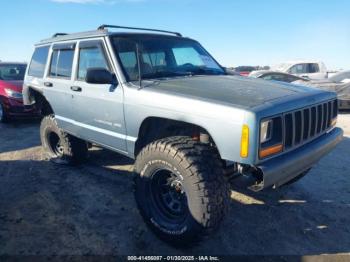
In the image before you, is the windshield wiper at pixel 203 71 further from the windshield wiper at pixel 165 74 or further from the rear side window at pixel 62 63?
the rear side window at pixel 62 63

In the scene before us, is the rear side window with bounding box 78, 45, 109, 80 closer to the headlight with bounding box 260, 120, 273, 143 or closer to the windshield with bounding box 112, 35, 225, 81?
the windshield with bounding box 112, 35, 225, 81

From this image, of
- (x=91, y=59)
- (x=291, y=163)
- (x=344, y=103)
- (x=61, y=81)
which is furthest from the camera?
(x=344, y=103)

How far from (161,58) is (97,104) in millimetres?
959

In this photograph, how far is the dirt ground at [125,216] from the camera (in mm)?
3100

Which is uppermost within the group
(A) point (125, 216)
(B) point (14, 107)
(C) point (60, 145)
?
(B) point (14, 107)

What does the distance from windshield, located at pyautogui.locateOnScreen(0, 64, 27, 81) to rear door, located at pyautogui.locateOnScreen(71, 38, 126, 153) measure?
5.96 meters

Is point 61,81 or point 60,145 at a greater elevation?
point 61,81

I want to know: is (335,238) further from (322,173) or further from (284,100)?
(322,173)

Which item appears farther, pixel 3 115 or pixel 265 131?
pixel 3 115

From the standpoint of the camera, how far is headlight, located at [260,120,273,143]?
2609mm

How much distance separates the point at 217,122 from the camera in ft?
8.77

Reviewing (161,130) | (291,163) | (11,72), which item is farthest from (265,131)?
(11,72)

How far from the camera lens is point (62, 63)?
471cm

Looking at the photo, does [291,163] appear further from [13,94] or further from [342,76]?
[342,76]
